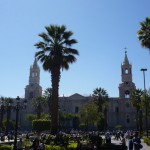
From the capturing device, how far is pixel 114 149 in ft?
75.0

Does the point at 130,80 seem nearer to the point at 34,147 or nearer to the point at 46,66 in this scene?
the point at 46,66

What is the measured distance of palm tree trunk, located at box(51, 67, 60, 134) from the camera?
31578 millimetres

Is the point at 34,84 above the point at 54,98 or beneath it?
above

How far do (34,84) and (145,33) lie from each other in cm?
5861

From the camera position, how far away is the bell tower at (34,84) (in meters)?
88.5

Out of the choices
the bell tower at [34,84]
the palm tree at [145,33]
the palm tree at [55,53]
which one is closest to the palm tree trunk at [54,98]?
the palm tree at [55,53]

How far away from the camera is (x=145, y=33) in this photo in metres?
33.8

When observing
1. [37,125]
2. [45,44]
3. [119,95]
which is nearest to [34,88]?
[119,95]

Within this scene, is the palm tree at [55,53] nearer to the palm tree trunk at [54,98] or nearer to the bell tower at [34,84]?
the palm tree trunk at [54,98]

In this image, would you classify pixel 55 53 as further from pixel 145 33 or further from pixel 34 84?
pixel 34 84

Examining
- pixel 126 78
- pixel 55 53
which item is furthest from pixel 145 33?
pixel 126 78

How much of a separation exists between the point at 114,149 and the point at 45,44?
1527 centimetres

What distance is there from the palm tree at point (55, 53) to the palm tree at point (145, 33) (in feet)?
22.8

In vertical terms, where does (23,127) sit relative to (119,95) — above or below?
below
